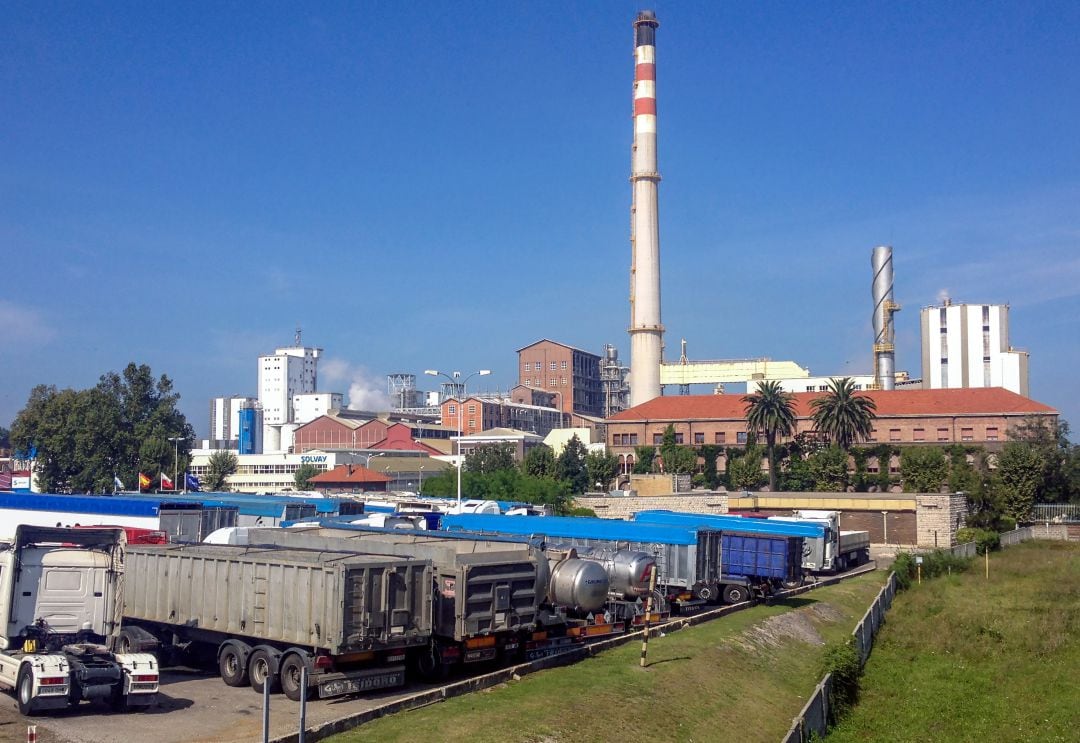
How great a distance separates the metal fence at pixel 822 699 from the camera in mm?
18703

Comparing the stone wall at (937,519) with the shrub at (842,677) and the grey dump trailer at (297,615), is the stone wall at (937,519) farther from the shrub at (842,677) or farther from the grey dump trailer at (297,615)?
the grey dump trailer at (297,615)

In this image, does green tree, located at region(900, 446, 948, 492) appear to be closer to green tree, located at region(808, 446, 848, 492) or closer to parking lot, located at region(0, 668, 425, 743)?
green tree, located at region(808, 446, 848, 492)

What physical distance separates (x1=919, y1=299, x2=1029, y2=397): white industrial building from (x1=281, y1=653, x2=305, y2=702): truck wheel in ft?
404

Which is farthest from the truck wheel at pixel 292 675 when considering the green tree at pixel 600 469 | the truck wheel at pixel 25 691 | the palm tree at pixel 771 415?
the green tree at pixel 600 469

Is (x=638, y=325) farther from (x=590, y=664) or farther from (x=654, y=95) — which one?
(x=590, y=664)

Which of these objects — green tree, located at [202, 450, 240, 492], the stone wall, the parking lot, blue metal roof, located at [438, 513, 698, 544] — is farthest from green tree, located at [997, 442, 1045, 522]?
green tree, located at [202, 450, 240, 492]

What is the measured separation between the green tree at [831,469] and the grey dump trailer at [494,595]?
56841 mm

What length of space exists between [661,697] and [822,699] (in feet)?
11.1

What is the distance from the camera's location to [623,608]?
28594 millimetres

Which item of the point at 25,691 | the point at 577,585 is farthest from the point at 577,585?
the point at 25,691

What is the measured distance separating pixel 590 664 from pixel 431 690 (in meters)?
5.15

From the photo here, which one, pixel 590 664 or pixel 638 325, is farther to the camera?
pixel 638 325

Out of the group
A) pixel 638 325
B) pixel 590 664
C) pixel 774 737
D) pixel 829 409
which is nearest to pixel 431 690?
pixel 590 664

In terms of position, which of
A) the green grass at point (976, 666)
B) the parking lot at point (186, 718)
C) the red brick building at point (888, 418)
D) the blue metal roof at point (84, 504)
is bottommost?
the green grass at point (976, 666)
